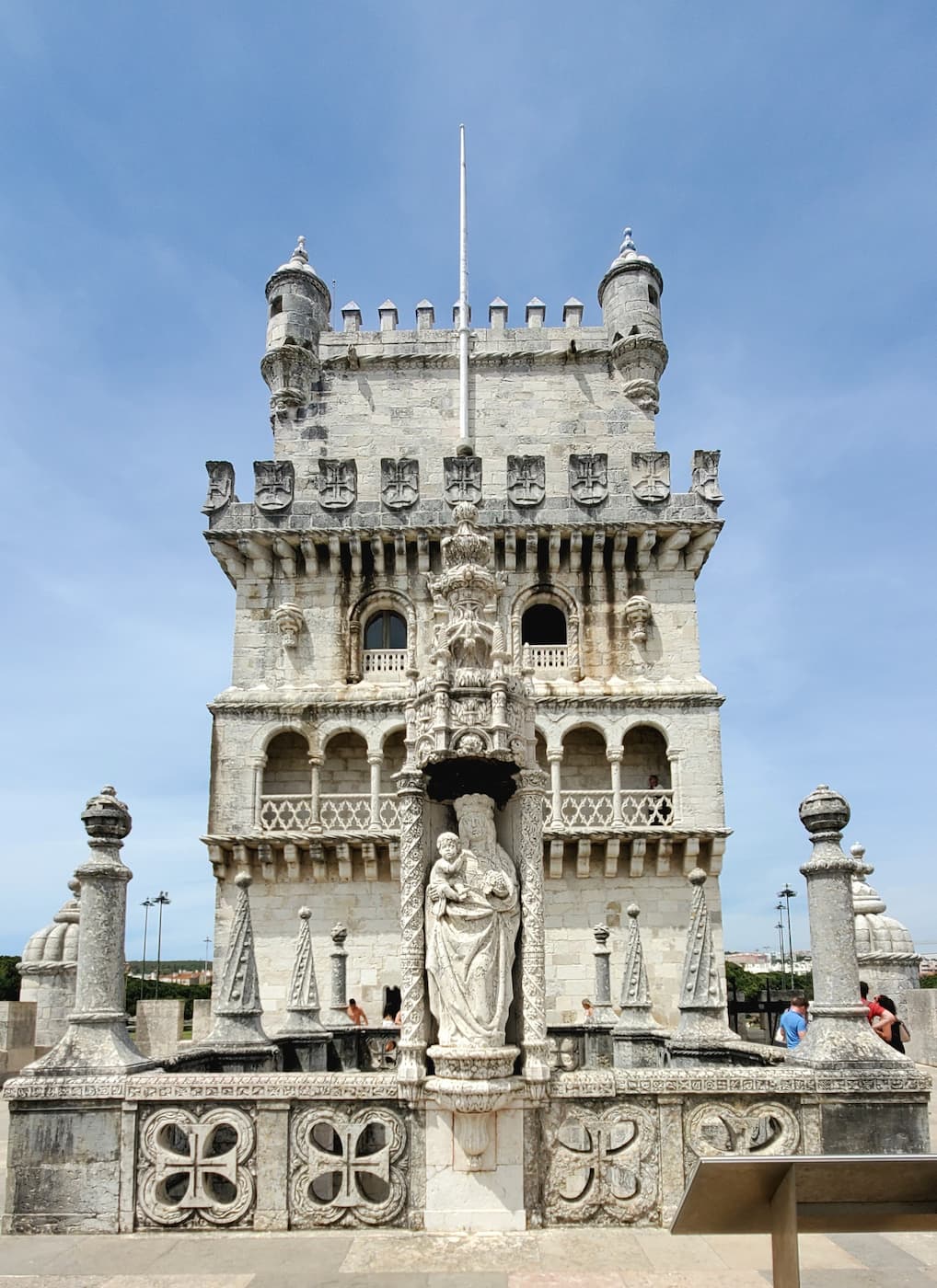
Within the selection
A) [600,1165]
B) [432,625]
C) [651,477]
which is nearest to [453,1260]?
[600,1165]

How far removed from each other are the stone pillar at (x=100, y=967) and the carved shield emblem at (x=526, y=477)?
18158mm

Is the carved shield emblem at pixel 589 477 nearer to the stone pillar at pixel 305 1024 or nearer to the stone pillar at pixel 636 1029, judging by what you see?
the stone pillar at pixel 636 1029

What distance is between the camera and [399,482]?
2606 cm

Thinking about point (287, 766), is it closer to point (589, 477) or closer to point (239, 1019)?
point (589, 477)

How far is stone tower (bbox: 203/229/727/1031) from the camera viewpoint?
23609 mm

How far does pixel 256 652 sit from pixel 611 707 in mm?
9020

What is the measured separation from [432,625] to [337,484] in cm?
623

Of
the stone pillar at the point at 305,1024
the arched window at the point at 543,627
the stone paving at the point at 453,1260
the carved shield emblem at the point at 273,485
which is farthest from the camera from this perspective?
the arched window at the point at 543,627

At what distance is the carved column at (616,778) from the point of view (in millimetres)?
23625

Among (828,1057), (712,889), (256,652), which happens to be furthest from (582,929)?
(828,1057)

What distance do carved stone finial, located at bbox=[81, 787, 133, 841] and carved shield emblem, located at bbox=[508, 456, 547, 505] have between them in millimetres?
18066

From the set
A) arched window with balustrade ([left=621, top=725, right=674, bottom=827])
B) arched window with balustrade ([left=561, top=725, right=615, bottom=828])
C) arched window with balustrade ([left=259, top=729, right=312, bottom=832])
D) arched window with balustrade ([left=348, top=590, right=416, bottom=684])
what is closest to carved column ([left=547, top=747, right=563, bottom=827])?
arched window with balustrade ([left=561, top=725, right=615, bottom=828])

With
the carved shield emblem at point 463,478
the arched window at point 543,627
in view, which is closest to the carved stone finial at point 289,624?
the carved shield emblem at point 463,478

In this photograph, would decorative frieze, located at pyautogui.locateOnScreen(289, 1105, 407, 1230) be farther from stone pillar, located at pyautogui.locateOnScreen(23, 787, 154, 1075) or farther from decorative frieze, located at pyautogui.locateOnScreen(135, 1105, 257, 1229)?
stone pillar, located at pyautogui.locateOnScreen(23, 787, 154, 1075)
